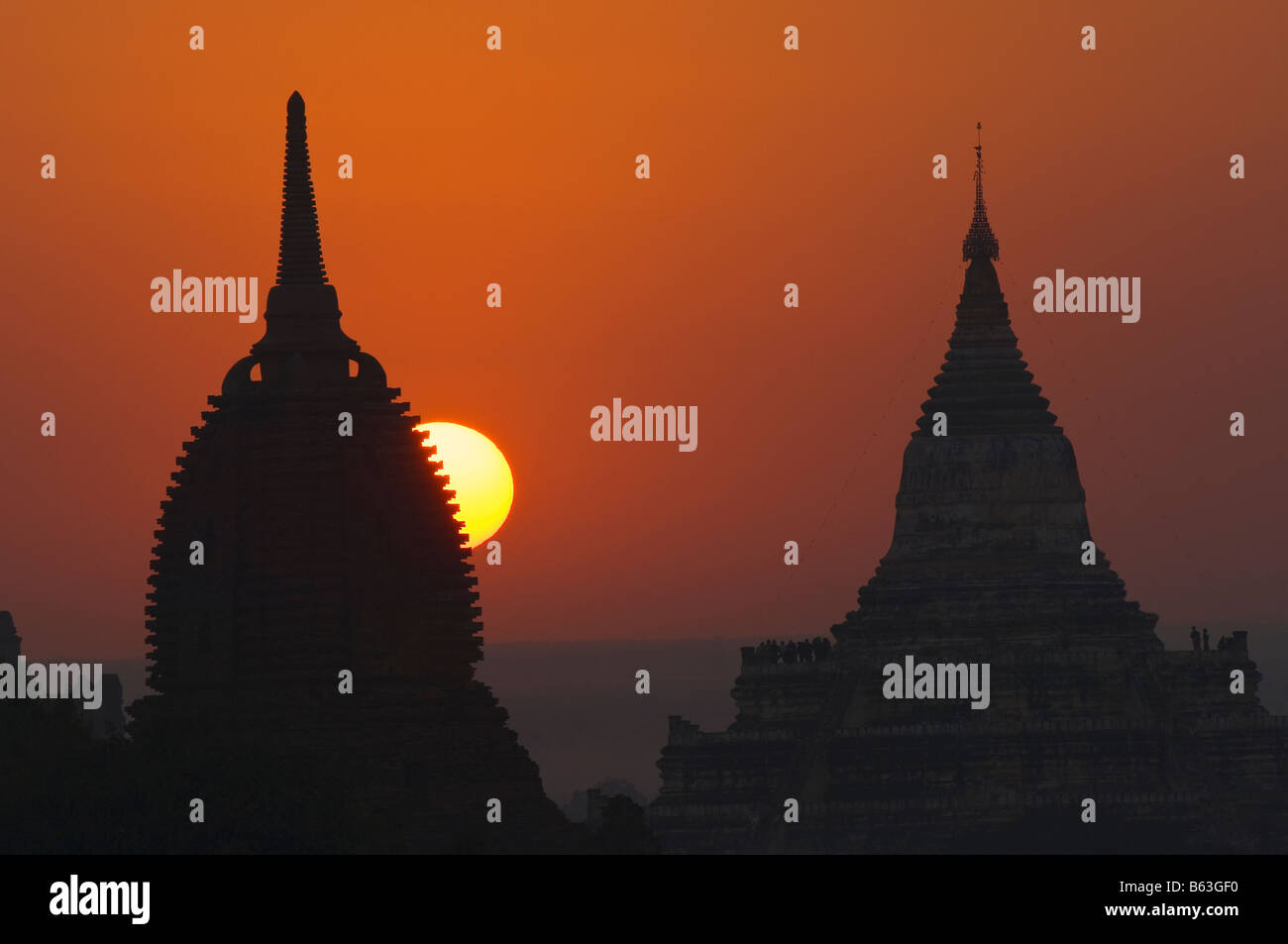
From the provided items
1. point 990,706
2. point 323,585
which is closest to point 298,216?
point 323,585

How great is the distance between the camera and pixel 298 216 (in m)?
128

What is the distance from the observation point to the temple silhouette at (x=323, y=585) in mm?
123125

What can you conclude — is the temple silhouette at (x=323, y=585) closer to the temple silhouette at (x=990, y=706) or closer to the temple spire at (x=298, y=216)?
the temple spire at (x=298, y=216)

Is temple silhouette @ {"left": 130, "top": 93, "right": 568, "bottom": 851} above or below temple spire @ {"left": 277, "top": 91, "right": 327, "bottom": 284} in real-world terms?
below

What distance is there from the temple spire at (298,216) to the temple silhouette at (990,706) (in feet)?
134

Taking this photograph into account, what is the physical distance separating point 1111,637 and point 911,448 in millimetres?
11349

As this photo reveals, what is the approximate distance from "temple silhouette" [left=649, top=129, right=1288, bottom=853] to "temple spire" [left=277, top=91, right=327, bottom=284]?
40.8 metres

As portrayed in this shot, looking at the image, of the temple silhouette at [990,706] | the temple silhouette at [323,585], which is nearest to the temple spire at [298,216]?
the temple silhouette at [323,585]

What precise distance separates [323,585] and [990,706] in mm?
50817

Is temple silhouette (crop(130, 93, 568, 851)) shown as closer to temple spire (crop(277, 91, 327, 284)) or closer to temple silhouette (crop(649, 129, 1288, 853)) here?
temple spire (crop(277, 91, 327, 284))

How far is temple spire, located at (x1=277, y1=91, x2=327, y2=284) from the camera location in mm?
127500

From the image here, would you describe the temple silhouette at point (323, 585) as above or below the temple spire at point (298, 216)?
below

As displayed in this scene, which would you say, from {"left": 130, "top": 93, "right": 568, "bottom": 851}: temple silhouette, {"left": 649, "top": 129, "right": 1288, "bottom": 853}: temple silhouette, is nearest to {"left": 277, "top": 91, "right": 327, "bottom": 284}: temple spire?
{"left": 130, "top": 93, "right": 568, "bottom": 851}: temple silhouette
